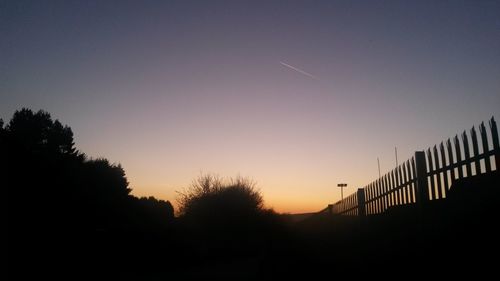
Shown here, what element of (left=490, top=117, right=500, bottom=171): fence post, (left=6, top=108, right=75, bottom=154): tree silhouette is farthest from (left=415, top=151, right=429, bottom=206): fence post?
(left=6, top=108, right=75, bottom=154): tree silhouette

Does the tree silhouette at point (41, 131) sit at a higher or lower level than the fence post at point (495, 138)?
higher

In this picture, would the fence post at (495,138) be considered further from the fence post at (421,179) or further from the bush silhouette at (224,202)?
the bush silhouette at (224,202)

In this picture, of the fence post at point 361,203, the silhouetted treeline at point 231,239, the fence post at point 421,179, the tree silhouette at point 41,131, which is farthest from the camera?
the tree silhouette at point 41,131

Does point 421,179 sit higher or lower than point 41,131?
lower

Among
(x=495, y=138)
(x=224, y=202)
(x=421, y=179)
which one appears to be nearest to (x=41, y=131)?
(x=224, y=202)

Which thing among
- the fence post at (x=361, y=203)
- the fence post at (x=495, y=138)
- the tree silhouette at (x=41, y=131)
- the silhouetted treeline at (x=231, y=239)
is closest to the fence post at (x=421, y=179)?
the silhouetted treeline at (x=231, y=239)

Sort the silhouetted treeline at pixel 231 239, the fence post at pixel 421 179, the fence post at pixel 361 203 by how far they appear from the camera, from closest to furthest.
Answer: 1. the silhouetted treeline at pixel 231 239
2. the fence post at pixel 421 179
3. the fence post at pixel 361 203

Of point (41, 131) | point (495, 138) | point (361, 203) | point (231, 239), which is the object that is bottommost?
point (231, 239)

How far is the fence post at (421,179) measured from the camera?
27.1 feet

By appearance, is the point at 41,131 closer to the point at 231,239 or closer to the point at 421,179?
the point at 231,239

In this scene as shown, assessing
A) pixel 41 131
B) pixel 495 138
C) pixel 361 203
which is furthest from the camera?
pixel 41 131

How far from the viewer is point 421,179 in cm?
848

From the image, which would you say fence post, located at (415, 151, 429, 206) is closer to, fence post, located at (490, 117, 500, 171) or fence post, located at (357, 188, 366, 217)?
fence post, located at (490, 117, 500, 171)

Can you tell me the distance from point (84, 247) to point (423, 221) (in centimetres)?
1243
